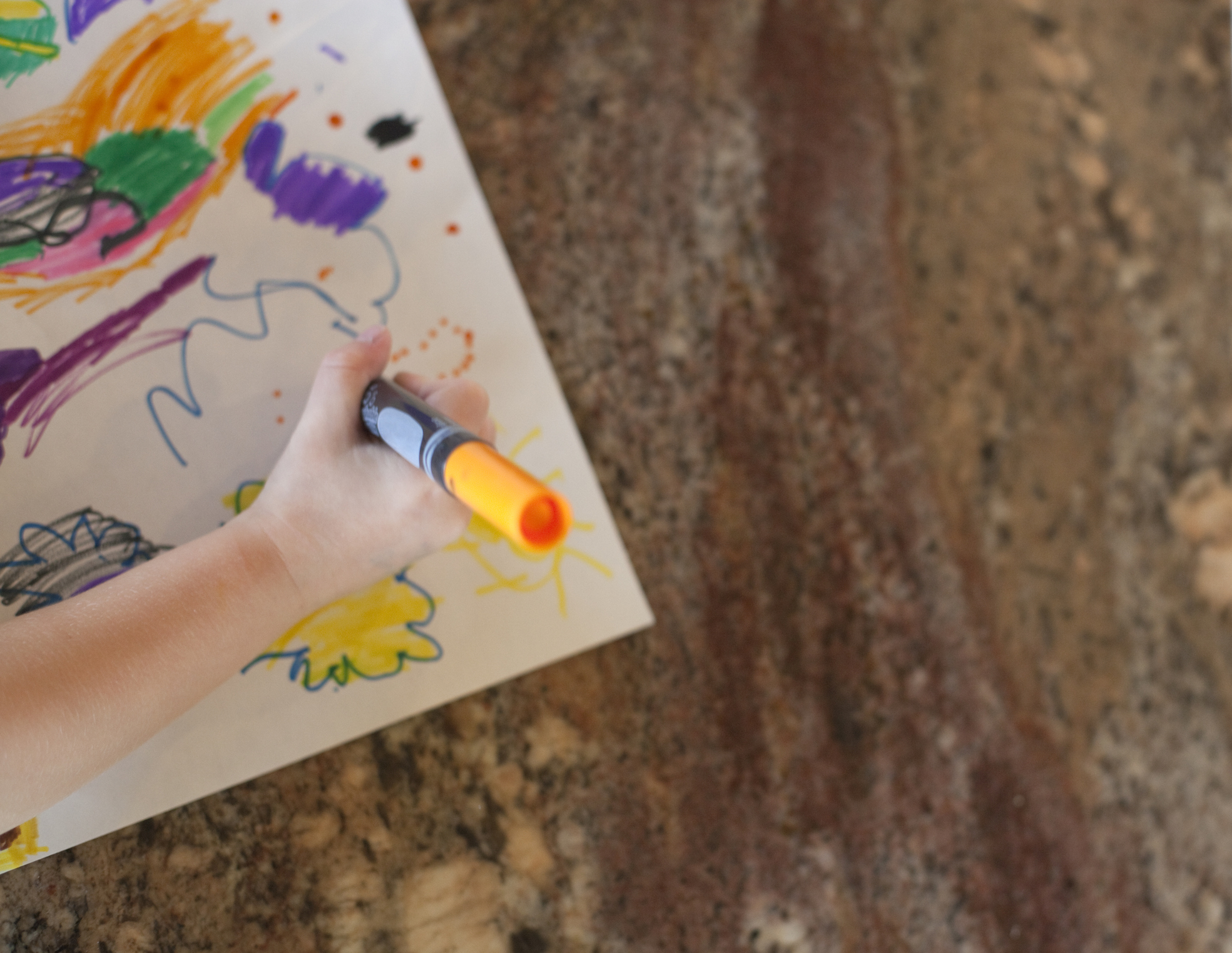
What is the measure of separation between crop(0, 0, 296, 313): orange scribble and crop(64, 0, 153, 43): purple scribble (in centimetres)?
2

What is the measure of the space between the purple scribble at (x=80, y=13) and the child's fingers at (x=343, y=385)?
9.4 inches

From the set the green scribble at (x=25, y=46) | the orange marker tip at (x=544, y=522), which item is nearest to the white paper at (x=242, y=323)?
the green scribble at (x=25, y=46)

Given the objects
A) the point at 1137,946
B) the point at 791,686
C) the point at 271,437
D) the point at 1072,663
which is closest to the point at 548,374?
the point at 271,437

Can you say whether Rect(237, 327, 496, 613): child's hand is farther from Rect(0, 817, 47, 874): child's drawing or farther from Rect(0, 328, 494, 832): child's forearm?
Rect(0, 817, 47, 874): child's drawing

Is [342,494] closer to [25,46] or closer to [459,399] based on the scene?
[459,399]

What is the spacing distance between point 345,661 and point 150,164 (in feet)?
1.05

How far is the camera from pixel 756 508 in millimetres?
582

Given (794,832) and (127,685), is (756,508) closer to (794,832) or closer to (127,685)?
(794,832)

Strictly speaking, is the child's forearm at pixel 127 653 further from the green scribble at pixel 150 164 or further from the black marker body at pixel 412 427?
the green scribble at pixel 150 164

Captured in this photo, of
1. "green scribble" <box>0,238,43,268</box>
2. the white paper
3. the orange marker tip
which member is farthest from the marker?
"green scribble" <box>0,238,43,268</box>

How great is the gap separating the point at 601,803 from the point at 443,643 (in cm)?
15

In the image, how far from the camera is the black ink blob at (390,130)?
0.52m

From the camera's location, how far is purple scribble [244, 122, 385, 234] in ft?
1.62

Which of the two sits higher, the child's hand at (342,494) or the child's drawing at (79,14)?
the child's drawing at (79,14)
